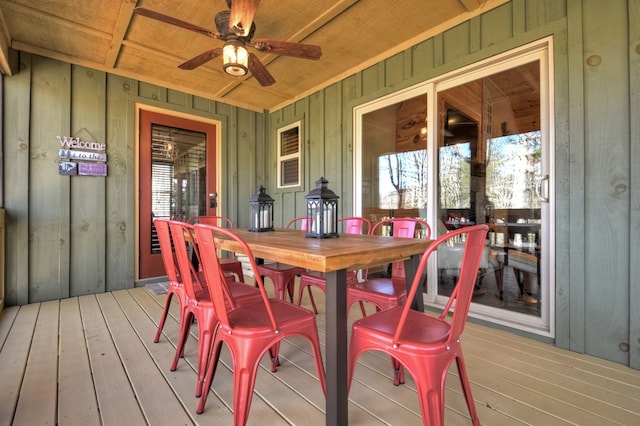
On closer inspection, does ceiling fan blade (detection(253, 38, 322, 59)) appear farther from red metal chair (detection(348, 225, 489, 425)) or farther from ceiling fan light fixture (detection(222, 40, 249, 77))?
red metal chair (detection(348, 225, 489, 425))

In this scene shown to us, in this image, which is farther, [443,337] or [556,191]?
[556,191]

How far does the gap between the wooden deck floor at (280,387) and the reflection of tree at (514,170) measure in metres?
1.13

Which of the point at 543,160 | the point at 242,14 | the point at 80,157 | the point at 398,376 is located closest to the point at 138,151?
the point at 80,157

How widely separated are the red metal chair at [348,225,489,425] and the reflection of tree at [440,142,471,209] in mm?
1855

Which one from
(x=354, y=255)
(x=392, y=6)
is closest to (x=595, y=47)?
(x=392, y=6)

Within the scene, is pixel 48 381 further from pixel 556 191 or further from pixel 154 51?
pixel 556 191

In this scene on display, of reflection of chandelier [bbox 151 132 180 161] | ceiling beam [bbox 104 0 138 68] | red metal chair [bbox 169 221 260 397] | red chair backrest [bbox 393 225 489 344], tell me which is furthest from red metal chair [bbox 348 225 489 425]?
reflection of chandelier [bbox 151 132 180 161]

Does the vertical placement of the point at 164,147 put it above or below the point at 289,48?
below

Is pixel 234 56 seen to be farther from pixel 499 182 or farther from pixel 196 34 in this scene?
pixel 499 182

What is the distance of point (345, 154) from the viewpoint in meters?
3.73

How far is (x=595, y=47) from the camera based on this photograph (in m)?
1.96

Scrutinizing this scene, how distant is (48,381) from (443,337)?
2170 millimetres

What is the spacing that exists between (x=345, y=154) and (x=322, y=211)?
2.19m

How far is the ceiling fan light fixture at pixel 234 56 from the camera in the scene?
7.01 ft
